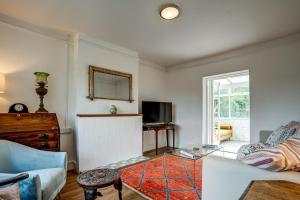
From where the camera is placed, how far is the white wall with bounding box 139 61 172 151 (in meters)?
4.29

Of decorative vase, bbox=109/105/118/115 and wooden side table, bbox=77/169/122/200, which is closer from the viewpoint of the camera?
wooden side table, bbox=77/169/122/200

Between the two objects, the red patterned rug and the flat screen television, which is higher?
the flat screen television

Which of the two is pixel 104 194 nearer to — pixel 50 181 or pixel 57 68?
pixel 50 181

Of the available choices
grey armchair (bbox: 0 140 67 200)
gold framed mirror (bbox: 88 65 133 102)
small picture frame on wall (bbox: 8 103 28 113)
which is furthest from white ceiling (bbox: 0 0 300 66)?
grey armchair (bbox: 0 140 67 200)

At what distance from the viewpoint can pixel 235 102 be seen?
20.2 ft

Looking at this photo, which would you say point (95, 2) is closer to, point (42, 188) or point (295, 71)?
point (42, 188)

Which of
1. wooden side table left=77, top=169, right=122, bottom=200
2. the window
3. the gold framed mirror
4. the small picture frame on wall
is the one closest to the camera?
wooden side table left=77, top=169, right=122, bottom=200

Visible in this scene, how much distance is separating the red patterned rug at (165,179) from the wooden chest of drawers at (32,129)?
120 centimetres

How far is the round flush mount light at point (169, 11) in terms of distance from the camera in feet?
6.92

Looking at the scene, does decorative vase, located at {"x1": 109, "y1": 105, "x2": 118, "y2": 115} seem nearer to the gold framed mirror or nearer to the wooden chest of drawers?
the gold framed mirror

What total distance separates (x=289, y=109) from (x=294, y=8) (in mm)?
1660

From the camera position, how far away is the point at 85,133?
2.78 meters

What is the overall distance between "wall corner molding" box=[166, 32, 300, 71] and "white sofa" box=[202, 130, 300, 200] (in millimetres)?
2893

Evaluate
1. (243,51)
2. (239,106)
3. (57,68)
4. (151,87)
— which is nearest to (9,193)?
(57,68)
